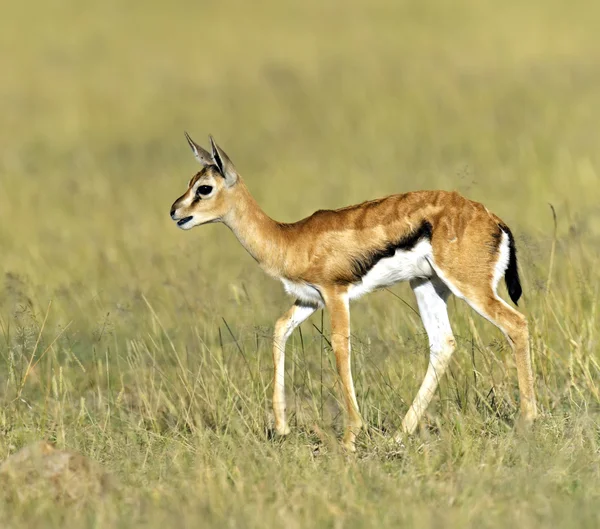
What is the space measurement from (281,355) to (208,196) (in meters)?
Result: 1.13

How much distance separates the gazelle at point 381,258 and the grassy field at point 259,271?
7.3 inches

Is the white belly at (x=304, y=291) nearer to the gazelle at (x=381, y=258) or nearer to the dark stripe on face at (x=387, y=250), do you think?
the gazelle at (x=381, y=258)

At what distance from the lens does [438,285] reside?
8125 millimetres

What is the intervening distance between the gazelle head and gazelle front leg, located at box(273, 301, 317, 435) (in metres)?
0.79

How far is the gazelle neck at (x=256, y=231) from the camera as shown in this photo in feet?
26.3

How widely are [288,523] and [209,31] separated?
2409 centimetres

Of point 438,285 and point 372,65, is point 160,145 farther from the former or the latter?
point 438,285

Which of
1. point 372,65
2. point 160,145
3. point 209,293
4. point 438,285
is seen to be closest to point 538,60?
point 372,65

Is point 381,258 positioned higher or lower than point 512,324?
higher

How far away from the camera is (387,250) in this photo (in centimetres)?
770

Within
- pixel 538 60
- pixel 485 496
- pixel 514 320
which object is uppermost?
pixel 538 60

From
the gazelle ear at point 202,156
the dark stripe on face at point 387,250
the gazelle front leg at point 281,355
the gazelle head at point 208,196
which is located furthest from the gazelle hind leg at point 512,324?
the gazelle ear at point 202,156

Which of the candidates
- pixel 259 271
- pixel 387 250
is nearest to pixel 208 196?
pixel 387 250

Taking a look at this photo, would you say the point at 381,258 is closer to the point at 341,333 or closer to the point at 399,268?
the point at 399,268
